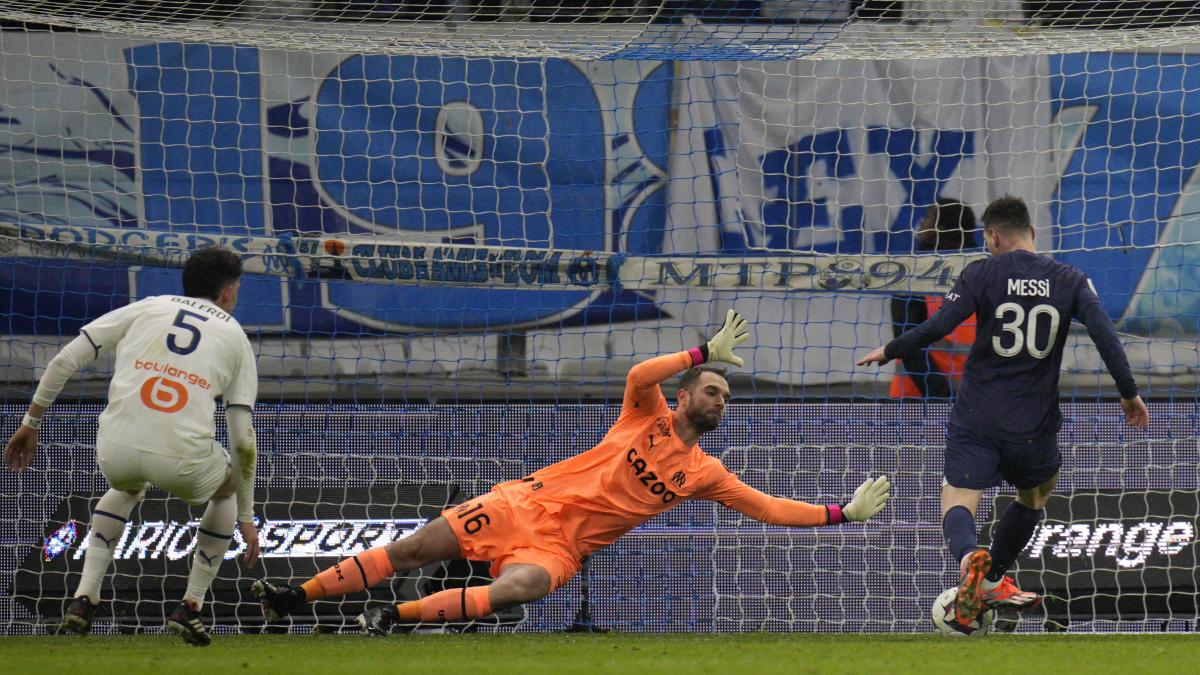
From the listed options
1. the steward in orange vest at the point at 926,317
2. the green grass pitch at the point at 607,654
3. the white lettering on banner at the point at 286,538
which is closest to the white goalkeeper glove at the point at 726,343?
the green grass pitch at the point at 607,654

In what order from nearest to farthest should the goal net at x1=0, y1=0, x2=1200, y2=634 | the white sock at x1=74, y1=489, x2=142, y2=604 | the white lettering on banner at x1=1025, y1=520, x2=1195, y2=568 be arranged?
the white sock at x1=74, y1=489, x2=142, y2=604
the white lettering on banner at x1=1025, y1=520, x2=1195, y2=568
the goal net at x1=0, y1=0, x2=1200, y2=634

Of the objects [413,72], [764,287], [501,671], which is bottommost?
[501,671]

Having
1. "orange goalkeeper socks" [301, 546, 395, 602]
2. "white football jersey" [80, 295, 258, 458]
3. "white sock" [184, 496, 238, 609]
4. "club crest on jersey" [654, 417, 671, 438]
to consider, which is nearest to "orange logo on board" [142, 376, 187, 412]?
"white football jersey" [80, 295, 258, 458]

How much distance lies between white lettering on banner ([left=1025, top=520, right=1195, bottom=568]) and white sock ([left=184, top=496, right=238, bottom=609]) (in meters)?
4.09

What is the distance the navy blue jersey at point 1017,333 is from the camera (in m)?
6.09

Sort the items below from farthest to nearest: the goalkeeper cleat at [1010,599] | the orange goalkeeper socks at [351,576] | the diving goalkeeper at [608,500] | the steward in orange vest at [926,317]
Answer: the steward in orange vest at [926,317], the diving goalkeeper at [608,500], the orange goalkeeper socks at [351,576], the goalkeeper cleat at [1010,599]

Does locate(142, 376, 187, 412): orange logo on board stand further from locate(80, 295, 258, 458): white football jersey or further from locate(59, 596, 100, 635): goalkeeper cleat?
locate(59, 596, 100, 635): goalkeeper cleat

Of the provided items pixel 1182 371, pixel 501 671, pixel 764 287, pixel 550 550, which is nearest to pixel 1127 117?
pixel 1182 371

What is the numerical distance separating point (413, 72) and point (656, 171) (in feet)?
5.23

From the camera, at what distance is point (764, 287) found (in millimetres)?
8523

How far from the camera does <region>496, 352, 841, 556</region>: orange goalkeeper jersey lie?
21.7 ft

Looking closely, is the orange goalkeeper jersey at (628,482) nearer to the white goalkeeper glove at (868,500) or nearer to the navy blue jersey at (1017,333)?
the white goalkeeper glove at (868,500)

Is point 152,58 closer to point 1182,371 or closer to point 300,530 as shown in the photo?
point 300,530

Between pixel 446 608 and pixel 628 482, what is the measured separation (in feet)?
3.23
